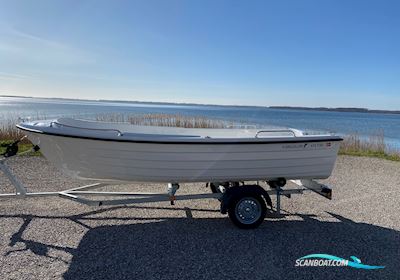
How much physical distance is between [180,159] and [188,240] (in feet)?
3.13

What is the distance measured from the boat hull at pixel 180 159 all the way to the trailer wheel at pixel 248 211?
0.27 m

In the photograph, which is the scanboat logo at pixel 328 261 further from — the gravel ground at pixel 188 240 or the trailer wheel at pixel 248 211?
the trailer wheel at pixel 248 211

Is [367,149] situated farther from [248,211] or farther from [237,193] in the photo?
[237,193]

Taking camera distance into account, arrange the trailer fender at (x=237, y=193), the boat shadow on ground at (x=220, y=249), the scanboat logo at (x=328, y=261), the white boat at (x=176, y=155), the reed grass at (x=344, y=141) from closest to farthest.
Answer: the boat shadow on ground at (x=220, y=249), the scanboat logo at (x=328, y=261), the white boat at (x=176, y=155), the trailer fender at (x=237, y=193), the reed grass at (x=344, y=141)

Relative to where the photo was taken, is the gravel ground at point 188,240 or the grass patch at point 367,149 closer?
the gravel ground at point 188,240

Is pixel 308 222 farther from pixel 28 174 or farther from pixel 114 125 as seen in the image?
pixel 28 174

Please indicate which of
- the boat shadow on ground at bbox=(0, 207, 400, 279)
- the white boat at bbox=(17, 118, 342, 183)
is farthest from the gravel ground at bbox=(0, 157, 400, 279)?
the white boat at bbox=(17, 118, 342, 183)

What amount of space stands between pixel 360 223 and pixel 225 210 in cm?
199

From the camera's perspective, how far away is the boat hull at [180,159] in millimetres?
3656

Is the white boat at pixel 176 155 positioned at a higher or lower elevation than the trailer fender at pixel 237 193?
higher

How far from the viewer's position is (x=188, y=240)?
11.9ft

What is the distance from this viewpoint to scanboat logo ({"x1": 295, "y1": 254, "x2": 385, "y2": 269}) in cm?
313

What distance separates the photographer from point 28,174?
21.1ft

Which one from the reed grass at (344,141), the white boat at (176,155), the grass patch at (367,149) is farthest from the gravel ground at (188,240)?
the grass patch at (367,149)
